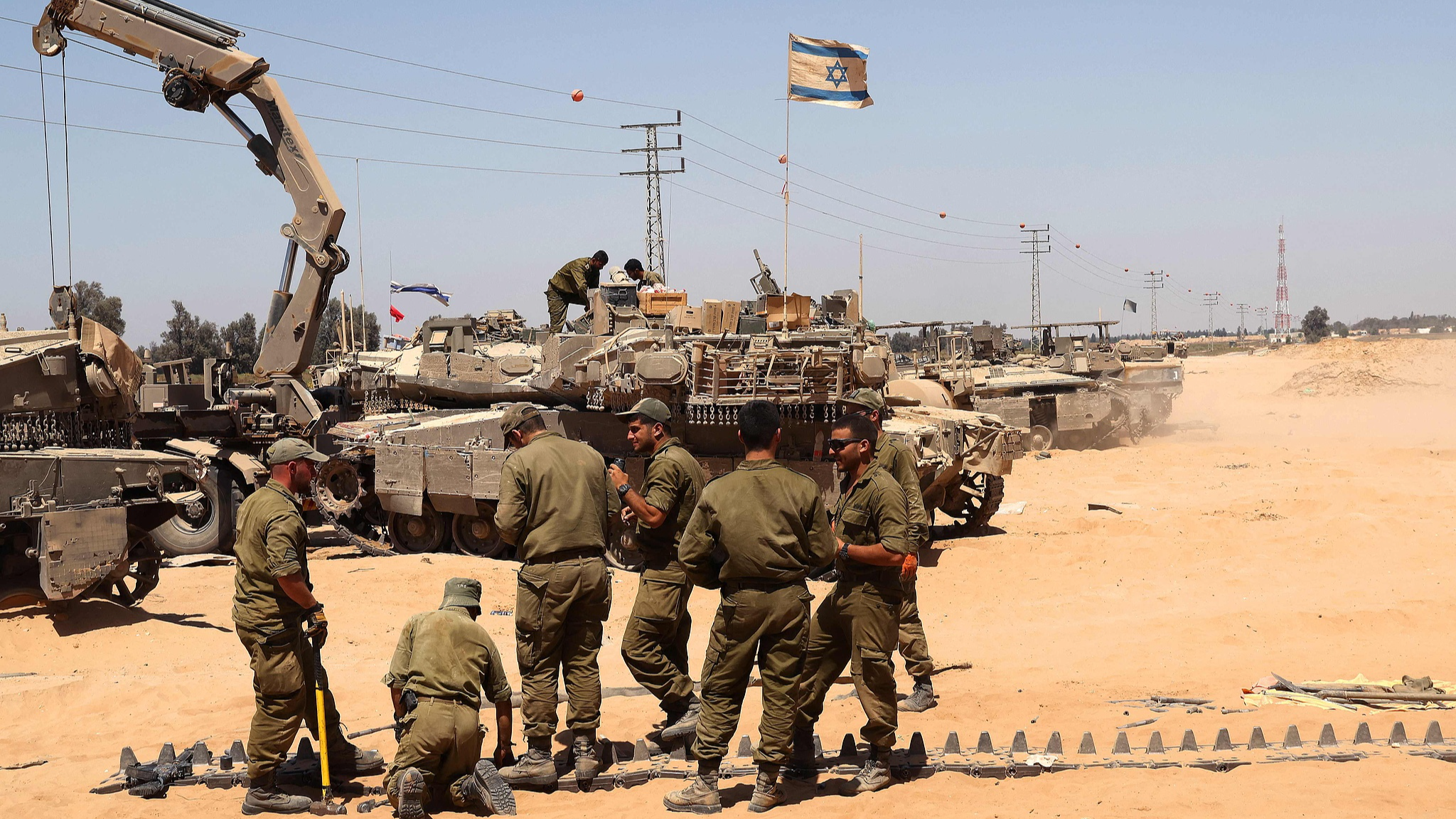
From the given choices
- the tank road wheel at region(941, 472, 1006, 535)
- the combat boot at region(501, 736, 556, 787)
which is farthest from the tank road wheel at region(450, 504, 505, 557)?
the combat boot at region(501, 736, 556, 787)

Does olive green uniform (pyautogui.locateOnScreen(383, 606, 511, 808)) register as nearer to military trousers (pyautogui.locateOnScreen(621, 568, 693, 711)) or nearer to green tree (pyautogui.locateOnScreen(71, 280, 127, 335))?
military trousers (pyautogui.locateOnScreen(621, 568, 693, 711))

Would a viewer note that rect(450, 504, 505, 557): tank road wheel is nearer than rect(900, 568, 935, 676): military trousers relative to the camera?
No

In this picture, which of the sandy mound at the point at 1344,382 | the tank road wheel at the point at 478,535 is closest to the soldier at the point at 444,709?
the tank road wheel at the point at 478,535

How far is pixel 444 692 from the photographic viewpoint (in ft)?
20.5

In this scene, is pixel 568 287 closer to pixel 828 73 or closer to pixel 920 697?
pixel 828 73

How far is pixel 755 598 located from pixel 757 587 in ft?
0.22

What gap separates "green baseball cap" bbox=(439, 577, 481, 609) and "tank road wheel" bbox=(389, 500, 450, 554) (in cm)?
1005

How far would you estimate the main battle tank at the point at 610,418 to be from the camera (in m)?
14.4

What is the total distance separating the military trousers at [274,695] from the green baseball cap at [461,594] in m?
0.81

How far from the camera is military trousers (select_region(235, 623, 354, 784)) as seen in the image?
6410mm

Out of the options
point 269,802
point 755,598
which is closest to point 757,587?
point 755,598

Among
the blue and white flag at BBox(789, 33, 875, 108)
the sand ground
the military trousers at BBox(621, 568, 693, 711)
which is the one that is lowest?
the sand ground

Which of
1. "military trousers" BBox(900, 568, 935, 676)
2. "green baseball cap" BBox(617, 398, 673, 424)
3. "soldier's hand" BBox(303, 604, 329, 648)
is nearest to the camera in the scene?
"soldier's hand" BBox(303, 604, 329, 648)

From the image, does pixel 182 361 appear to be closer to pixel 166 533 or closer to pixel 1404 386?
pixel 166 533
